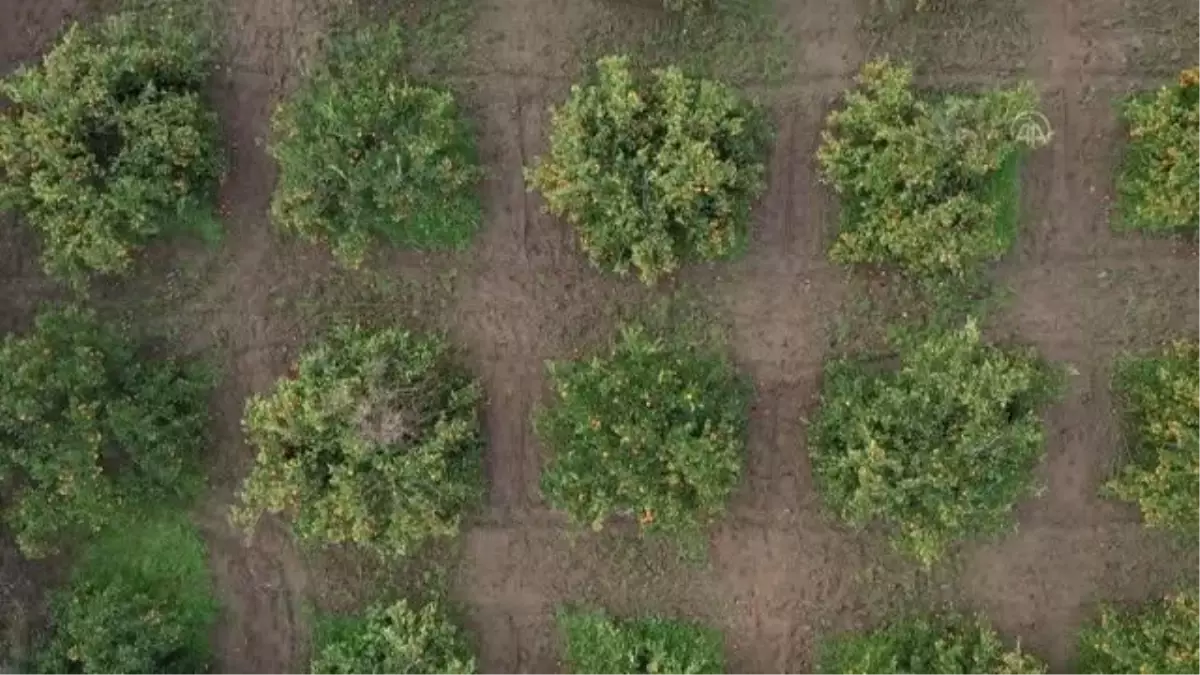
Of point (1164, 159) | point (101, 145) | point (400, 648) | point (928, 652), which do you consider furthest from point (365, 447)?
point (1164, 159)

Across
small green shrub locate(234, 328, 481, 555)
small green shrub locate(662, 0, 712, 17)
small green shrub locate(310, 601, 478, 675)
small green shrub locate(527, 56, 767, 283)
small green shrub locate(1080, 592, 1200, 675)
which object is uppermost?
small green shrub locate(662, 0, 712, 17)

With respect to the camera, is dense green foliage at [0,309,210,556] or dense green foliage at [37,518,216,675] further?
dense green foliage at [37,518,216,675]

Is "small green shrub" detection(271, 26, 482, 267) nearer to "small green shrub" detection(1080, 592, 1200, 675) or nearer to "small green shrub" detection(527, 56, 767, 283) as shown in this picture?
"small green shrub" detection(527, 56, 767, 283)

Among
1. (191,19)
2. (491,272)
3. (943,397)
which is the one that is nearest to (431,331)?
(491,272)

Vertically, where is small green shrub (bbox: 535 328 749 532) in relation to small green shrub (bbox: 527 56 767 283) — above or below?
below

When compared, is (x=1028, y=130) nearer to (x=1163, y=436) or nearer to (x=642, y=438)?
(x=1163, y=436)

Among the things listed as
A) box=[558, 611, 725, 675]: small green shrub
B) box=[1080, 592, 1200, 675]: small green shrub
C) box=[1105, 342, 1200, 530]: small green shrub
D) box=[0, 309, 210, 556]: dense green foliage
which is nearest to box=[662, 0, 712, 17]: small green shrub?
box=[1105, 342, 1200, 530]: small green shrub

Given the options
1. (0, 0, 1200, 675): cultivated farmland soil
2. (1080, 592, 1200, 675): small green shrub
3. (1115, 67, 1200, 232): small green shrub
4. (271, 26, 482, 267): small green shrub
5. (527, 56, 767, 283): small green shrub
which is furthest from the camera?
(0, 0, 1200, 675): cultivated farmland soil

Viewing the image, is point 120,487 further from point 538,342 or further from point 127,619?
point 538,342
